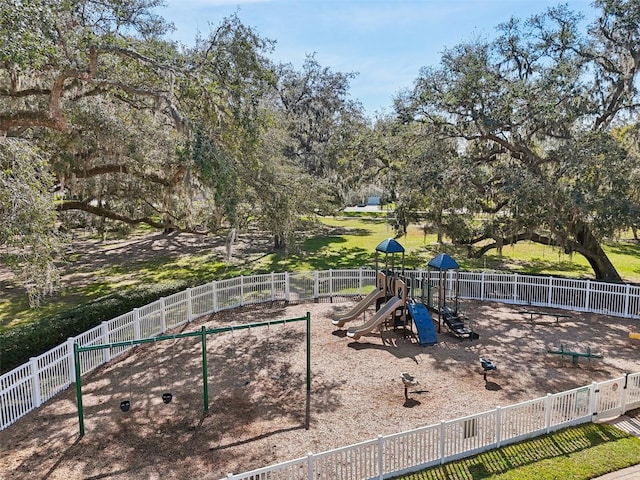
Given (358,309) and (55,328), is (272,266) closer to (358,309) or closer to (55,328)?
(358,309)

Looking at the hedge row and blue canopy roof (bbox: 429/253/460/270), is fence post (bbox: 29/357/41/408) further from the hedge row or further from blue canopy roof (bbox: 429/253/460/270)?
blue canopy roof (bbox: 429/253/460/270)

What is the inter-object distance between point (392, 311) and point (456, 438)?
16.9 feet

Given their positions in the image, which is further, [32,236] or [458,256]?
[458,256]

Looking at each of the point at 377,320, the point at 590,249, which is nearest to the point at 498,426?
the point at 377,320

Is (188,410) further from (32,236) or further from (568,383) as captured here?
(568,383)

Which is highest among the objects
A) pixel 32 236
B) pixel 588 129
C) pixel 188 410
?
pixel 588 129

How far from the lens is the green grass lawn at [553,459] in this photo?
19.1ft

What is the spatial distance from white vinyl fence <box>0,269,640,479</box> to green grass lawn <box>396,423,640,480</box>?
0.19 metres

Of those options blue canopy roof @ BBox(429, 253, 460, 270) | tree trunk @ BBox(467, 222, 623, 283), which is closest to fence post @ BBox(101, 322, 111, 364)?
blue canopy roof @ BBox(429, 253, 460, 270)

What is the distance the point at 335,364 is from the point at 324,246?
18.4 m

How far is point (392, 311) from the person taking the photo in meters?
11.3

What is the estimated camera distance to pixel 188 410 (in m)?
7.79

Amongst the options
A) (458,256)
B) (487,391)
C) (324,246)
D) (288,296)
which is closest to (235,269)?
(288,296)

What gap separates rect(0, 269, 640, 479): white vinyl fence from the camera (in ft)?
19.9
